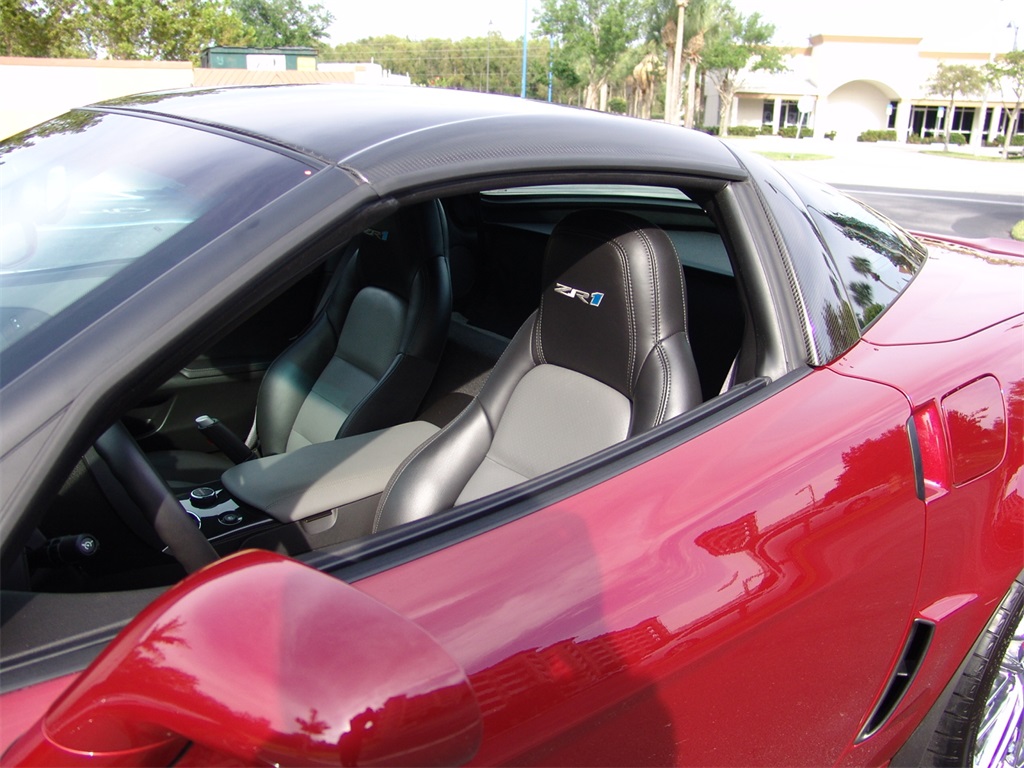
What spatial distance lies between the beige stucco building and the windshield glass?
5317cm

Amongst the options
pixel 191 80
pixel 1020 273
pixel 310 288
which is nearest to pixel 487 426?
pixel 1020 273

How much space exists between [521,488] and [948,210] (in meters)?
15.9

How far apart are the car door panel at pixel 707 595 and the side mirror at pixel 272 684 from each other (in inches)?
9.1

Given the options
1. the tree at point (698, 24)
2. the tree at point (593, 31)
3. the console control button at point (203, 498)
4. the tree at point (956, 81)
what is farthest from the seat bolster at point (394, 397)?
the tree at point (593, 31)

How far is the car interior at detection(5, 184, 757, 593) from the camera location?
5.57 ft

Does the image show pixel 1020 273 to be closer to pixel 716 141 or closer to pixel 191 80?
pixel 716 141

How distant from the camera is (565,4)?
50.1m

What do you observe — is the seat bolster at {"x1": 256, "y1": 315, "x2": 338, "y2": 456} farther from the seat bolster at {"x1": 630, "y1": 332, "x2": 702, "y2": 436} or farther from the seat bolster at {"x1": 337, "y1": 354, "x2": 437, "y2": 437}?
the seat bolster at {"x1": 630, "y1": 332, "x2": 702, "y2": 436}

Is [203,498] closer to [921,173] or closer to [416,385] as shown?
[416,385]

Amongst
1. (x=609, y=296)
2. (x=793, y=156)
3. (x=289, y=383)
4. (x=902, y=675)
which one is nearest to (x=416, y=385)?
(x=289, y=383)

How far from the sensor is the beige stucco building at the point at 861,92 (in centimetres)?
4991

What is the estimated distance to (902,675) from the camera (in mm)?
1490

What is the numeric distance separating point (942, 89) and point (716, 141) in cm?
5072

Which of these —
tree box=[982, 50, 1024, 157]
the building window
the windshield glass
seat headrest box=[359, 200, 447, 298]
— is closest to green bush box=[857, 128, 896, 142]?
the building window
